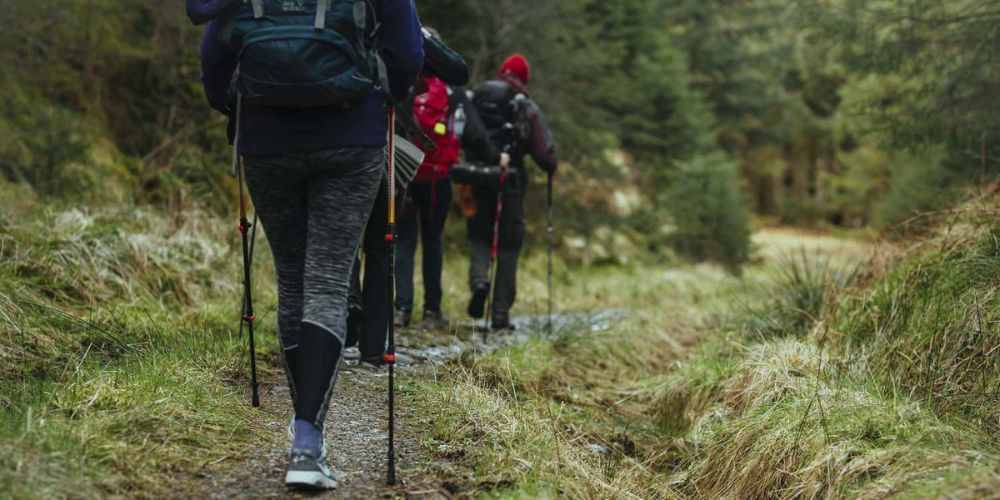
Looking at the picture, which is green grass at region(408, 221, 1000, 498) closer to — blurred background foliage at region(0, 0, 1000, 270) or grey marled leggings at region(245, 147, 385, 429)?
grey marled leggings at region(245, 147, 385, 429)

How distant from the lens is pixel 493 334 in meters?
7.76

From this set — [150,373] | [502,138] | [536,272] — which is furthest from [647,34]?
[150,373]

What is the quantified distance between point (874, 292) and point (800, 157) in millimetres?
34435

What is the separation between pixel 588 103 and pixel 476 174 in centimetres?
933

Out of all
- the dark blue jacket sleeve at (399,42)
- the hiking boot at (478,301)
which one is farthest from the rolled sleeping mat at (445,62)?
the hiking boot at (478,301)

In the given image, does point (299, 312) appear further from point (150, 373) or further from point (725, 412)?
point (725, 412)

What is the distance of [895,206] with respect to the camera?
23000 mm

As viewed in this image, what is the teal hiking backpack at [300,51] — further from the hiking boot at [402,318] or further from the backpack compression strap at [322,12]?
the hiking boot at [402,318]

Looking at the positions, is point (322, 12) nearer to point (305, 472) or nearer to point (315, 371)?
point (315, 371)


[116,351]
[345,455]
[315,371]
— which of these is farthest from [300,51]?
[116,351]

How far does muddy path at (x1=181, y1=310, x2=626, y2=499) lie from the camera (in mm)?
3416

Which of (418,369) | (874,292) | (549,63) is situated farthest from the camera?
(549,63)

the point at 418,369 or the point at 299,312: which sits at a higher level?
the point at 299,312

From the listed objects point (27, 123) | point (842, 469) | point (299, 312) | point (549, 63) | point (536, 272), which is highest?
point (549, 63)
